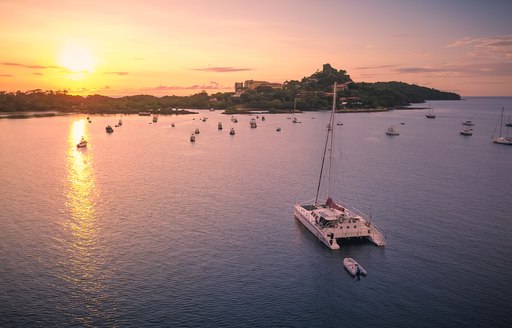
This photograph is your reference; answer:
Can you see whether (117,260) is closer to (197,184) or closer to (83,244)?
(83,244)

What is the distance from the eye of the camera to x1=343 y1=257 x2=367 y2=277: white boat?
46.2 m

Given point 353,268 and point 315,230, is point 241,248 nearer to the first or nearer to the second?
point 315,230

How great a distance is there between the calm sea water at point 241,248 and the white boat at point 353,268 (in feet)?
2.57

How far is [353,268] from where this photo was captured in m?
46.6

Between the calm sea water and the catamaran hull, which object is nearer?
the calm sea water

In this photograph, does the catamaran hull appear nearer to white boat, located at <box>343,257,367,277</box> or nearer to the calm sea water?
the calm sea water

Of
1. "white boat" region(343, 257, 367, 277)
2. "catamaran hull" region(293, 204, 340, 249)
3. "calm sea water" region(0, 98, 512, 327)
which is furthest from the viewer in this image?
"catamaran hull" region(293, 204, 340, 249)

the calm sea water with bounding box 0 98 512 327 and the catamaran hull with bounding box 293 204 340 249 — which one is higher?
the catamaran hull with bounding box 293 204 340 249

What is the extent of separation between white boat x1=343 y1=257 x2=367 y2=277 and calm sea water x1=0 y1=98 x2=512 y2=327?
0.78 metres

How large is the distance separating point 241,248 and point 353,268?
15512 mm

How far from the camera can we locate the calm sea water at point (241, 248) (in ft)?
129

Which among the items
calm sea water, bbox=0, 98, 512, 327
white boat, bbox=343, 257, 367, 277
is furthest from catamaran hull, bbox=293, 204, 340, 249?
white boat, bbox=343, 257, 367, 277

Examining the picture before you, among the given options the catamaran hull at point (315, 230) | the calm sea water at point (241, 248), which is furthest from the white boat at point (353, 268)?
the catamaran hull at point (315, 230)

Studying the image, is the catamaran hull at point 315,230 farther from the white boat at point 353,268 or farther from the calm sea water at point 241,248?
the white boat at point 353,268
